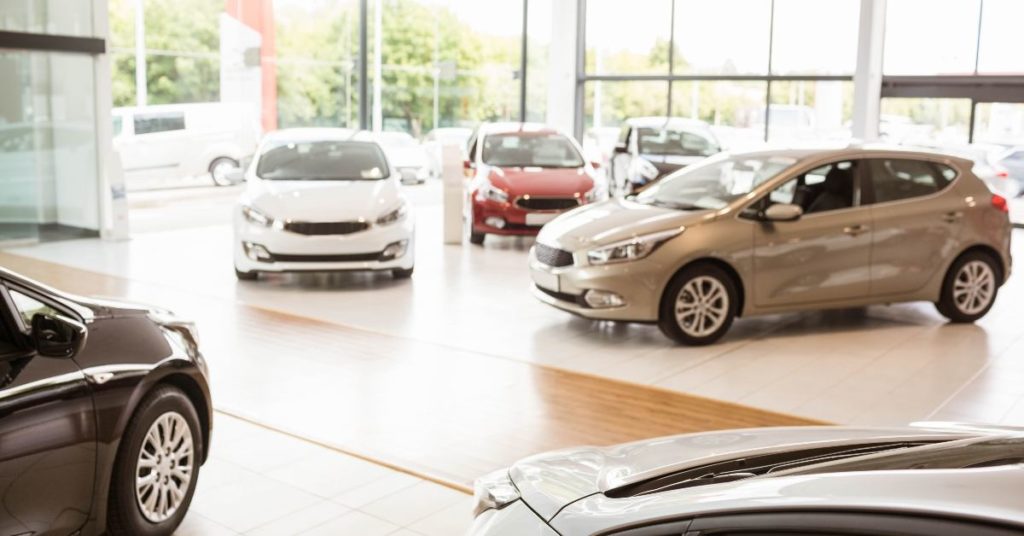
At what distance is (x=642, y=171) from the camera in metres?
16.1

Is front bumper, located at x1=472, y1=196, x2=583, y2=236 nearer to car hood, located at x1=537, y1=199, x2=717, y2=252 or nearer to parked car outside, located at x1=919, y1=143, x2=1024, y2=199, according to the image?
car hood, located at x1=537, y1=199, x2=717, y2=252

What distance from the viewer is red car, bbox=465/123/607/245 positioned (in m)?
13.1

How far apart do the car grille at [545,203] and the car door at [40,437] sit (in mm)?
9356

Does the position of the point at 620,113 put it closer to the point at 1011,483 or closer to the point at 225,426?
the point at 225,426

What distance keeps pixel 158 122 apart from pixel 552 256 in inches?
380

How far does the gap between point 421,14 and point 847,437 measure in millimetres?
18993

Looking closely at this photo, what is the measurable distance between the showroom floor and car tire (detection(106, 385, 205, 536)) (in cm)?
47

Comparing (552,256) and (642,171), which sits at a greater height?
(642,171)

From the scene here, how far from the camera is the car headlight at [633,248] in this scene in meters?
8.17

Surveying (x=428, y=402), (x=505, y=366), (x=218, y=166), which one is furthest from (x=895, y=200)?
A: (x=218, y=166)

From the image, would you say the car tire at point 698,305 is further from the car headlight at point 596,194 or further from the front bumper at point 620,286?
the car headlight at point 596,194

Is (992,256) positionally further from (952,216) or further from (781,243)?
(781,243)

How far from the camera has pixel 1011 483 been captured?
173cm

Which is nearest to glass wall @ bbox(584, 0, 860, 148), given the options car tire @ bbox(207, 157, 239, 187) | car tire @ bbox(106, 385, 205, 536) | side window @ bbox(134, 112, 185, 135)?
car tire @ bbox(207, 157, 239, 187)
